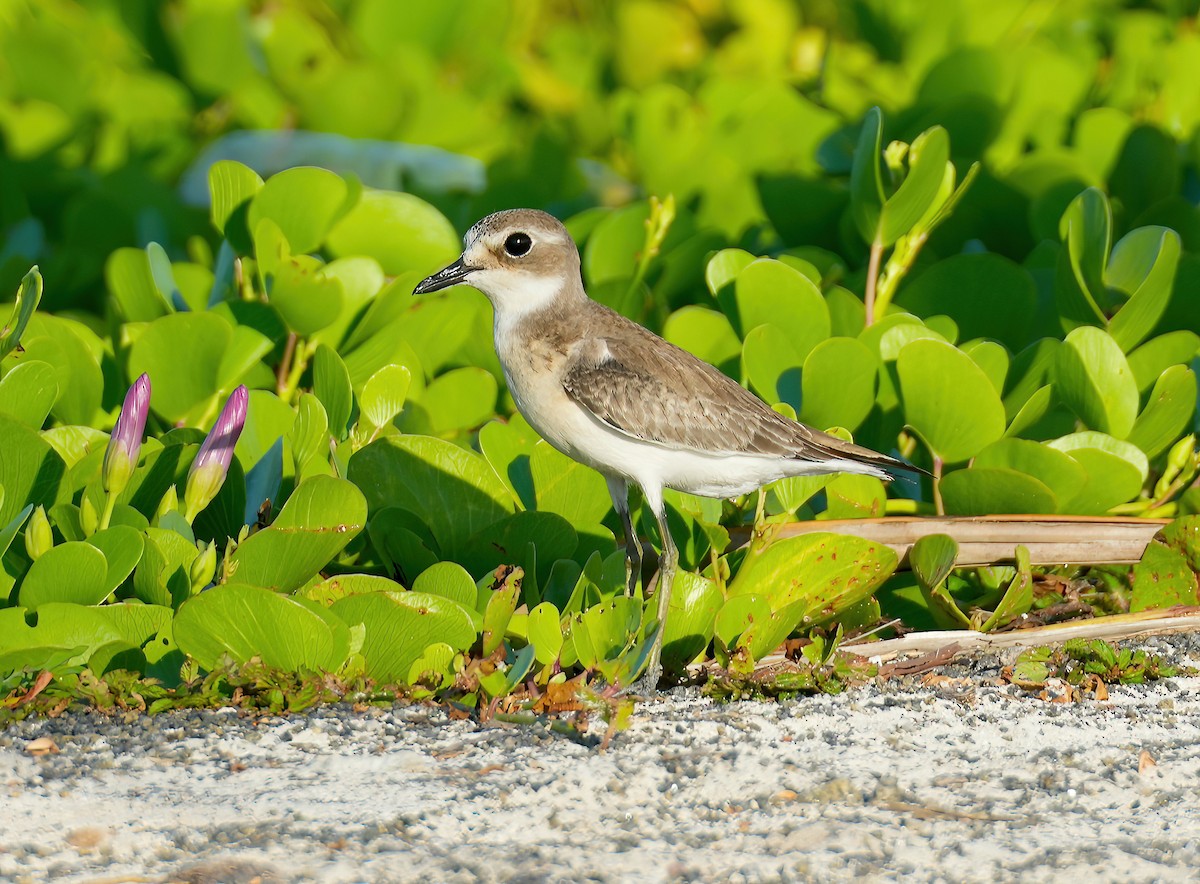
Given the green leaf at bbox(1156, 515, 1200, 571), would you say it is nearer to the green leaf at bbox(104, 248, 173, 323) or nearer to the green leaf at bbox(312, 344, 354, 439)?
the green leaf at bbox(312, 344, 354, 439)

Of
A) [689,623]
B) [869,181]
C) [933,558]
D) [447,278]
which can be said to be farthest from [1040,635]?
[447,278]

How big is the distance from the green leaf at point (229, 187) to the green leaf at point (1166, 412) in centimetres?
319

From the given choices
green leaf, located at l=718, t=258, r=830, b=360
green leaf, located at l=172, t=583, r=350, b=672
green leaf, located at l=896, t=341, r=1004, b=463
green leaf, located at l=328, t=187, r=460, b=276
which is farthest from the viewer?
green leaf, located at l=328, t=187, r=460, b=276

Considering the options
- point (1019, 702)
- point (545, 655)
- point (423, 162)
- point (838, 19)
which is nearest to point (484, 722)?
point (545, 655)

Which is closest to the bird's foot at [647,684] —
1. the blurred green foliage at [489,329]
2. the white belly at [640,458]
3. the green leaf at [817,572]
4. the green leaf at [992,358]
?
the blurred green foliage at [489,329]

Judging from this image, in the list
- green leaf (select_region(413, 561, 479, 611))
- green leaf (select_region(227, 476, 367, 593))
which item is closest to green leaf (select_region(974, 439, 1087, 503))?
green leaf (select_region(413, 561, 479, 611))

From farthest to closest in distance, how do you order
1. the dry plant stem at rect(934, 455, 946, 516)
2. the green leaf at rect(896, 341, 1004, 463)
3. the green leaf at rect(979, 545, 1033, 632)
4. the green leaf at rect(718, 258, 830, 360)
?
the green leaf at rect(718, 258, 830, 360) → the dry plant stem at rect(934, 455, 946, 516) → the green leaf at rect(896, 341, 1004, 463) → the green leaf at rect(979, 545, 1033, 632)

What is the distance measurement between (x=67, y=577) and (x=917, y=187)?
10.5 ft

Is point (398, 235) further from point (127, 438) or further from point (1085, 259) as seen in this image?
point (1085, 259)

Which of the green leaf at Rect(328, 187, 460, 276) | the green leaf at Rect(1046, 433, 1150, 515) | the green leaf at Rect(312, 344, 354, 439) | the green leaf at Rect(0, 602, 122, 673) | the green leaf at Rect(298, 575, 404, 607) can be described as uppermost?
the green leaf at Rect(328, 187, 460, 276)

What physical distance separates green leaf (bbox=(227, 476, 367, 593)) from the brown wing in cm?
76

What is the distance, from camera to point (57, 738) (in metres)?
3.15

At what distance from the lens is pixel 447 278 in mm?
4336

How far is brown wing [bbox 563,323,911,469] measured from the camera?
4.04m
